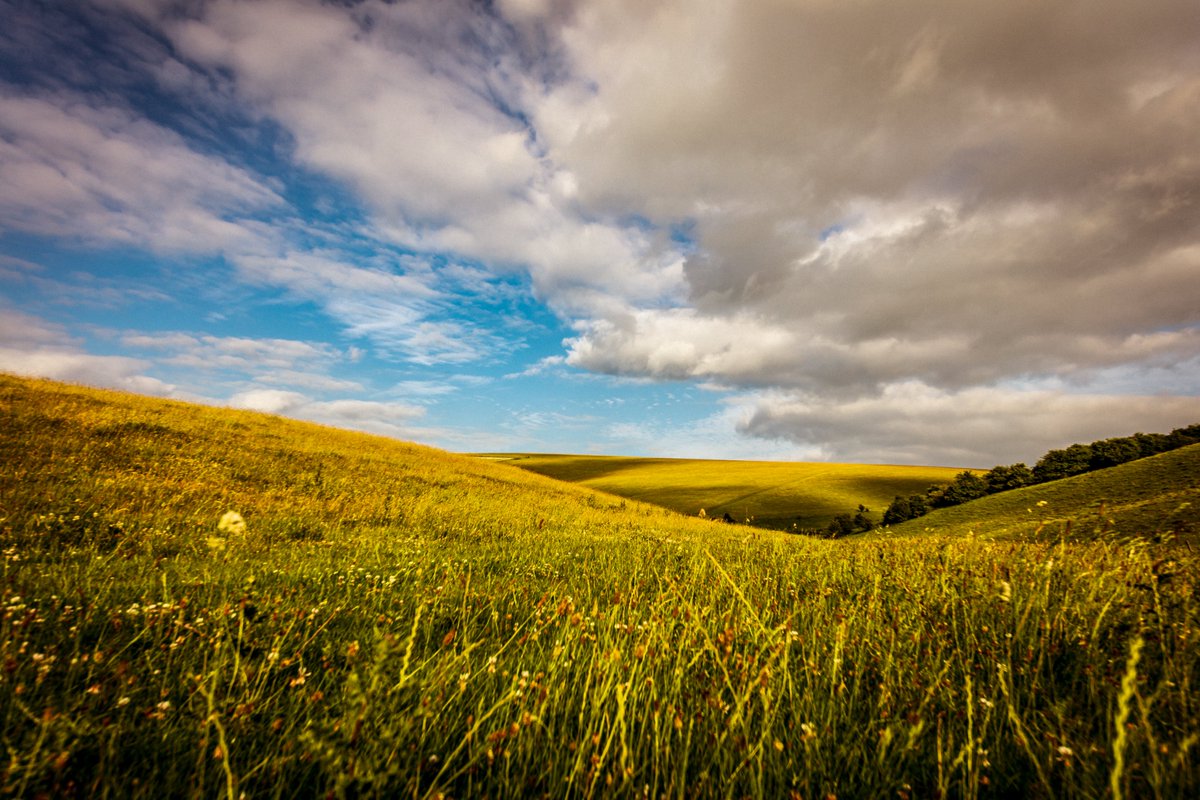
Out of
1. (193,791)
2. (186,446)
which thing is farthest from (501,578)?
(186,446)

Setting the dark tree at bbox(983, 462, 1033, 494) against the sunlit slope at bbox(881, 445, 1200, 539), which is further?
the dark tree at bbox(983, 462, 1033, 494)

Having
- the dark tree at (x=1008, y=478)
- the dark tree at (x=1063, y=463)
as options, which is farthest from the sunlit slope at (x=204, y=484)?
the dark tree at (x=1063, y=463)

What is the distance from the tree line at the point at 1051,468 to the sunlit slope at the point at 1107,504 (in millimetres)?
2975

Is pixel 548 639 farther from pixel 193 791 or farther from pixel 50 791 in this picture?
pixel 50 791

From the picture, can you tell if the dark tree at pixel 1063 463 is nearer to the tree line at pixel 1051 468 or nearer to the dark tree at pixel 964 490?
the tree line at pixel 1051 468

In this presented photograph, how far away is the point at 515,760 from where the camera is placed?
2434 millimetres

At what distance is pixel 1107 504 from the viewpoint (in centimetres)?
1333

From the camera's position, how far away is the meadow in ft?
7.05

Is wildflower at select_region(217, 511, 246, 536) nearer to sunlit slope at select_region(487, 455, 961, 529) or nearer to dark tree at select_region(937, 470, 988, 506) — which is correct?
dark tree at select_region(937, 470, 988, 506)

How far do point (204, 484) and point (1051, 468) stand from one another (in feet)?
108

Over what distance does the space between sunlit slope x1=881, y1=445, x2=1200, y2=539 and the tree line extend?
2.97m

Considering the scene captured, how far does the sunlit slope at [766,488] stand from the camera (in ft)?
156

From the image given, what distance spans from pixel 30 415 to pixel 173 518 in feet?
46.3

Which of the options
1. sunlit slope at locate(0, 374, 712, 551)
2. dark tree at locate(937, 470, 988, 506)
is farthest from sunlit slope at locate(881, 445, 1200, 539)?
sunlit slope at locate(0, 374, 712, 551)
